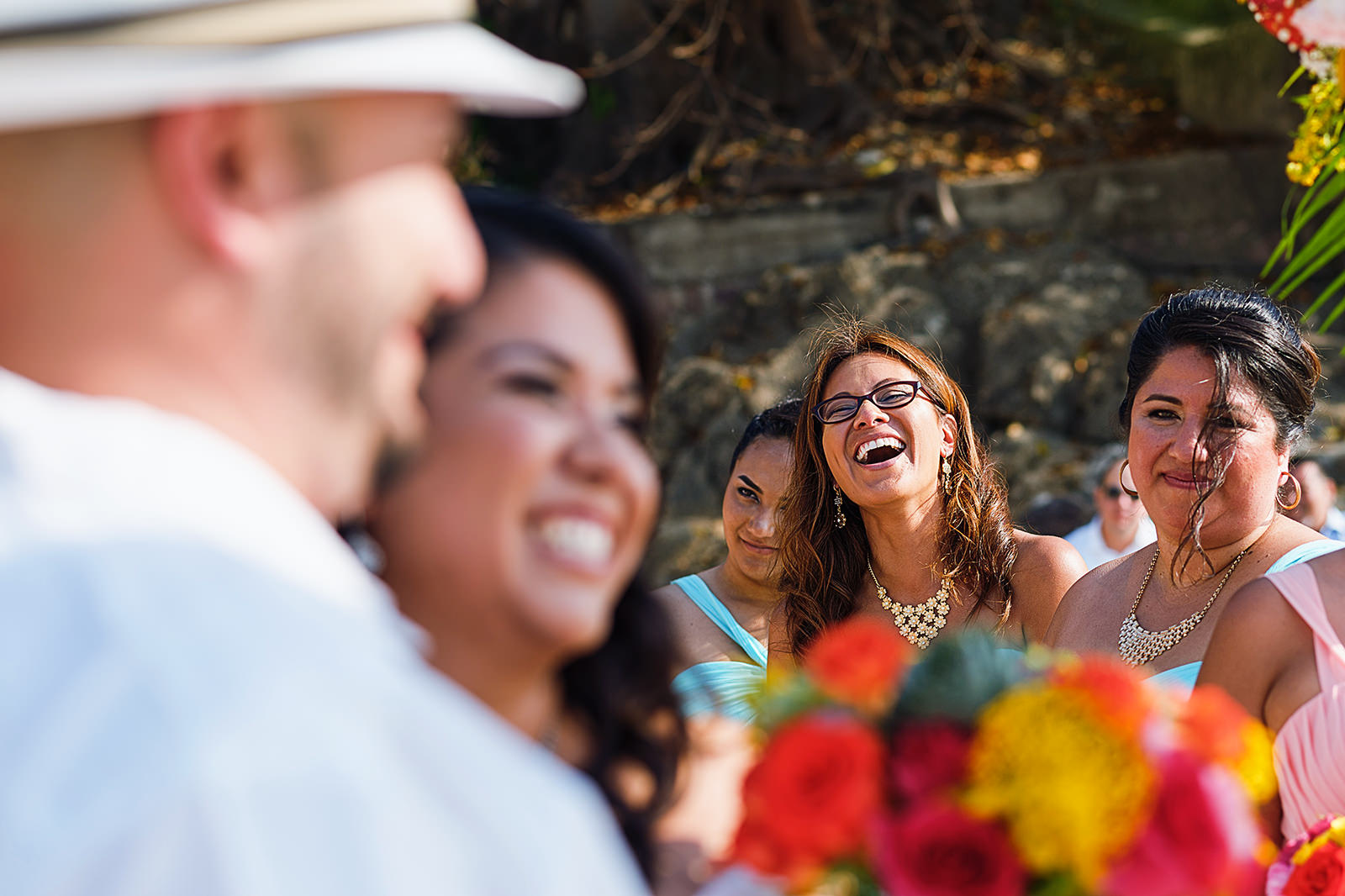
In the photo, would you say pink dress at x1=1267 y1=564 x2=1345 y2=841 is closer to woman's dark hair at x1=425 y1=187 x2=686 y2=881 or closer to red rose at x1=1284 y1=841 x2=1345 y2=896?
red rose at x1=1284 y1=841 x2=1345 y2=896

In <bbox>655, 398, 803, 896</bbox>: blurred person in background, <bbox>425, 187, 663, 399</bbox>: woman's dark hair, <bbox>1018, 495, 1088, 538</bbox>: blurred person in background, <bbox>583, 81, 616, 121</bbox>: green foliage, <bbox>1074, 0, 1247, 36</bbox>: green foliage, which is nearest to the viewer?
<bbox>425, 187, 663, 399</bbox>: woman's dark hair

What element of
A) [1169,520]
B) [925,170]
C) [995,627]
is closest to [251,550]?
[1169,520]

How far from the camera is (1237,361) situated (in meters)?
3.15

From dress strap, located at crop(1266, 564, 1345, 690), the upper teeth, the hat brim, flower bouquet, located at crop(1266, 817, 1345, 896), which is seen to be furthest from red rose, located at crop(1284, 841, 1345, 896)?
the hat brim

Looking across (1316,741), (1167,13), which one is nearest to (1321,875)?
(1316,741)

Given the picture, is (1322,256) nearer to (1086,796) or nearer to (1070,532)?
(1086,796)

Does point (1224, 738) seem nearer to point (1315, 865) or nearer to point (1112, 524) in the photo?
point (1315, 865)

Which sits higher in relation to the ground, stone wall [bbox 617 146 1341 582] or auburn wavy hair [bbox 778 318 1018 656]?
auburn wavy hair [bbox 778 318 1018 656]

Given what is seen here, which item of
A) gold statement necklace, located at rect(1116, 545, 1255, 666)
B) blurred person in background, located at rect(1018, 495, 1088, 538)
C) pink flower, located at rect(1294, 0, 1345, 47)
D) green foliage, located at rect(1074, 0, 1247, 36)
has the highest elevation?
pink flower, located at rect(1294, 0, 1345, 47)

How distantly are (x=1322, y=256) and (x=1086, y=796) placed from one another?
4.69ft

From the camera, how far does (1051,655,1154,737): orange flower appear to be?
1.17m

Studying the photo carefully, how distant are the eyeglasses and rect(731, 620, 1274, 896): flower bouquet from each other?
2491 mm

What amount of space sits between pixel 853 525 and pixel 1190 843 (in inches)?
115

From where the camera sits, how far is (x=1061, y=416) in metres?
9.23
